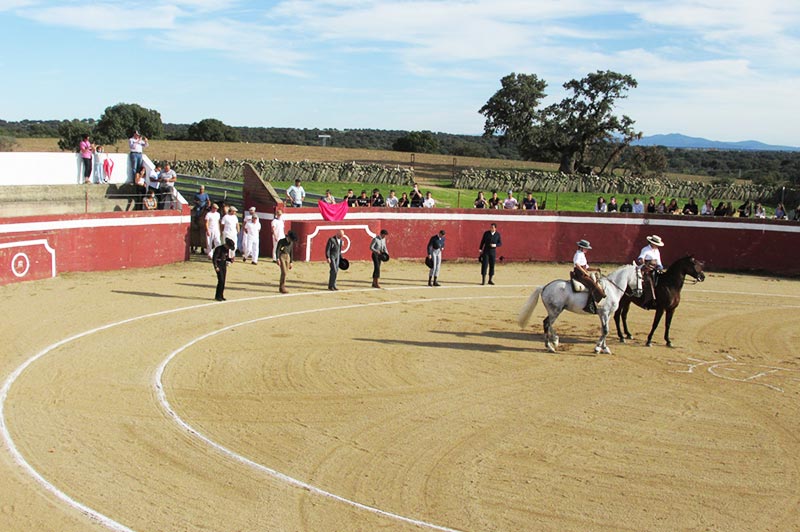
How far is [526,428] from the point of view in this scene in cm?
→ 1255

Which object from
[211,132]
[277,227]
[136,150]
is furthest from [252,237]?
[211,132]

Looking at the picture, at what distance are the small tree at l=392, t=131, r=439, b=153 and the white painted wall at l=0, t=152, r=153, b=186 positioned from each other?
5037 cm

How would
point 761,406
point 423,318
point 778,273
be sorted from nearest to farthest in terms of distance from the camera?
1. point 761,406
2. point 423,318
3. point 778,273

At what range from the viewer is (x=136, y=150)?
29719 millimetres

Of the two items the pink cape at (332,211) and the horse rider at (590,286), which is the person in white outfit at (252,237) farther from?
the horse rider at (590,286)

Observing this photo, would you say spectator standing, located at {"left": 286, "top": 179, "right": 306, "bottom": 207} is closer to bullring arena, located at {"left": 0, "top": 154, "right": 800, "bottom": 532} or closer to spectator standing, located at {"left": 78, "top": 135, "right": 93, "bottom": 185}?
bullring arena, located at {"left": 0, "top": 154, "right": 800, "bottom": 532}

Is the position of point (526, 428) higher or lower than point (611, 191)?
lower

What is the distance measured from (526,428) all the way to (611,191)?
119 ft

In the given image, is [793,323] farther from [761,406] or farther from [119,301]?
[119,301]

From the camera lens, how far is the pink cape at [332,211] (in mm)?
28250

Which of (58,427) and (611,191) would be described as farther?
(611,191)

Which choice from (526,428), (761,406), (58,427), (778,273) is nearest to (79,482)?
(58,427)

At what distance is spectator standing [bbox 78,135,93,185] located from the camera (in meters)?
28.9

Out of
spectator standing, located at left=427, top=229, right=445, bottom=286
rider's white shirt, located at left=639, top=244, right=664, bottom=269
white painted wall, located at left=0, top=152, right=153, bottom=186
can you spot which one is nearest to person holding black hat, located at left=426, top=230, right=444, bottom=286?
spectator standing, located at left=427, top=229, right=445, bottom=286
